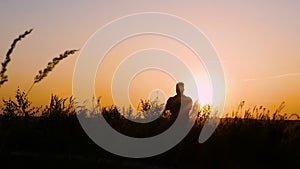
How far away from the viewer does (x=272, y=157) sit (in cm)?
935

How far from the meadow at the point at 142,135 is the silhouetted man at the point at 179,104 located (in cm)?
30

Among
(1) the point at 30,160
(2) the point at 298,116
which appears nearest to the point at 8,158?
(1) the point at 30,160

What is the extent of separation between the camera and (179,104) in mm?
12070

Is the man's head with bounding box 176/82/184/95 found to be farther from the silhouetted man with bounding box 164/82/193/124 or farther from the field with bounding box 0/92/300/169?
the field with bounding box 0/92/300/169

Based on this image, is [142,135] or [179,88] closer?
[142,135]

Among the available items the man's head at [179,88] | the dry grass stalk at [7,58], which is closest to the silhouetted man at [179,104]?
the man's head at [179,88]

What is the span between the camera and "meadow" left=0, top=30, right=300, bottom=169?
8.83 metres

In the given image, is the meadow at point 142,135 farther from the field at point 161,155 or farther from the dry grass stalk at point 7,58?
the dry grass stalk at point 7,58

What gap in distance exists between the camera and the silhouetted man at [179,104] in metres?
11.6

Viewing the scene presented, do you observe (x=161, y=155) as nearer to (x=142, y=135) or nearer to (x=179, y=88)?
(x=142, y=135)

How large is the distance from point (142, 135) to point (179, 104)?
196 cm

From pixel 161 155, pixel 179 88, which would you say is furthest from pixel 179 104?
pixel 161 155

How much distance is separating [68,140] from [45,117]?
1334mm

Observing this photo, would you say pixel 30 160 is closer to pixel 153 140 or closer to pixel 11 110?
pixel 11 110
